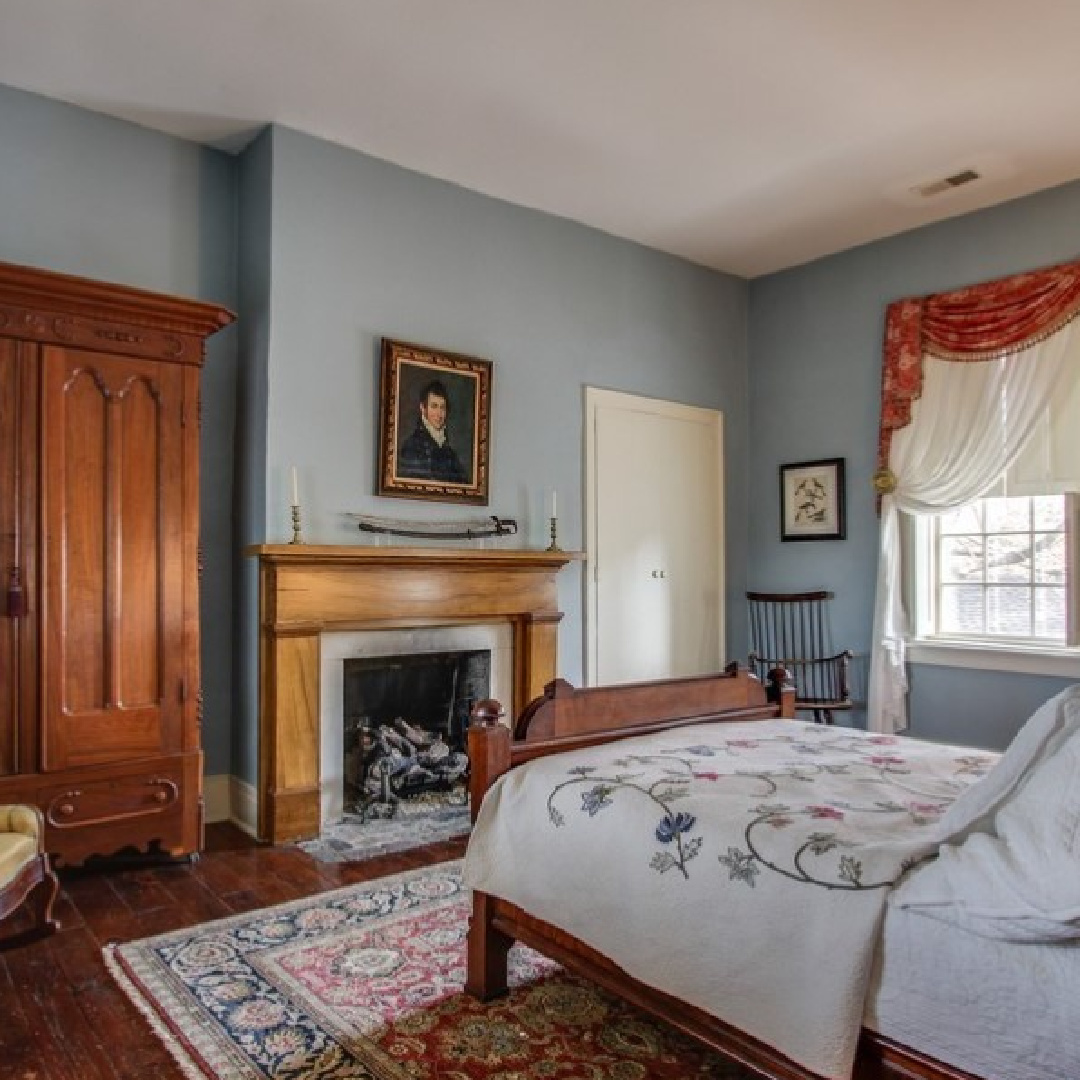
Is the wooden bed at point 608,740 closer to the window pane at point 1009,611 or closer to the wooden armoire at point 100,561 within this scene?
the wooden armoire at point 100,561

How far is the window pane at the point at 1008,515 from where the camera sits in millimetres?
4273

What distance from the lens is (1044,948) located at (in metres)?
1.23

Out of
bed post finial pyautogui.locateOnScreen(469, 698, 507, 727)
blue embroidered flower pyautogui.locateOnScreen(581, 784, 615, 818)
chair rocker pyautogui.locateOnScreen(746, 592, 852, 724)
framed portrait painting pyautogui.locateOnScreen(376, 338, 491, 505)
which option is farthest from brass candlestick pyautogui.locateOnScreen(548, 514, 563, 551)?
blue embroidered flower pyautogui.locateOnScreen(581, 784, 615, 818)

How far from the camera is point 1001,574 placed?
14.3 ft

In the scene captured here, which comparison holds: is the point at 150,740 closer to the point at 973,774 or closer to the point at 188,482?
the point at 188,482

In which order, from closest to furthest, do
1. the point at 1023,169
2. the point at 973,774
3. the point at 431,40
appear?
1. the point at 973,774
2. the point at 431,40
3. the point at 1023,169

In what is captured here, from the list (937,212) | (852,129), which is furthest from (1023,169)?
(852,129)

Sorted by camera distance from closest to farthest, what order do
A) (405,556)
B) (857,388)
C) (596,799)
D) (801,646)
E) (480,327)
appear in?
(596,799) < (405,556) < (480,327) < (857,388) < (801,646)

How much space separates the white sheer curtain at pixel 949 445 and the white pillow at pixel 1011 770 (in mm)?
3042

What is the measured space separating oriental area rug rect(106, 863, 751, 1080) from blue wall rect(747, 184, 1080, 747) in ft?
9.54

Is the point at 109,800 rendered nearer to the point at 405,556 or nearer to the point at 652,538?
the point at 405,556

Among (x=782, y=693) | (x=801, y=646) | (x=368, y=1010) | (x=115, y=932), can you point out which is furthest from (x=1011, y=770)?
(x=801, y=646)

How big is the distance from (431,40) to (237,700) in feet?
8.90

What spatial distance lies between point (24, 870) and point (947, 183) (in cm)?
453
